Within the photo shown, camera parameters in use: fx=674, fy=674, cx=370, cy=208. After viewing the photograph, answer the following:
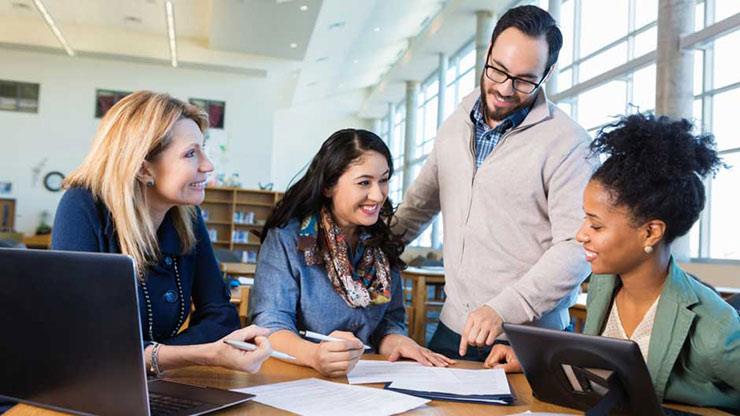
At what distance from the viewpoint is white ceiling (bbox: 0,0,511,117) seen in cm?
1085

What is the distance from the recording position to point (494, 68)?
1.85m

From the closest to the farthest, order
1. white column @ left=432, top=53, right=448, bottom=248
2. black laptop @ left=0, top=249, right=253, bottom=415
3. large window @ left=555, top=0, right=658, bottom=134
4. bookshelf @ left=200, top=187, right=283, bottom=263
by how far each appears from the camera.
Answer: black laptop @ left=0, top=249, right=253, bottom=415 → large window @ left=555, top=0, right=658, bottom=134 → bookshelf @ left=200, top=187, right=283, bottom=263 → white column @ left=432, top=53, right=448, bottom=248

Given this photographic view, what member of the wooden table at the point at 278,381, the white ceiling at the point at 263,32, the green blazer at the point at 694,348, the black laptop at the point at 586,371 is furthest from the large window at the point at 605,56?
the black laptop at the point at 586,371

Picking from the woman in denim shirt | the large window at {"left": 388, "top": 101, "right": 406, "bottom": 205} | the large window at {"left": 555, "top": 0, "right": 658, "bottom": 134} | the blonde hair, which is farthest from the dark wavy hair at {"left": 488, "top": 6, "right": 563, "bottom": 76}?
the large window at {"left": 388, "top": 101, "right": 406, "bottom": 205}

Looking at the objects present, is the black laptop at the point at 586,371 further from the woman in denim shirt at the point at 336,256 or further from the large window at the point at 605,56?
the large window at the point at 605,56

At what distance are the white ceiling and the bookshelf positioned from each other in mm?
2746

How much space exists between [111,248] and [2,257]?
52 cm

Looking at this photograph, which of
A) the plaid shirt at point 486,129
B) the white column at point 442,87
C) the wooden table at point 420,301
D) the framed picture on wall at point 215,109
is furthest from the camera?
the white column at point 442,87

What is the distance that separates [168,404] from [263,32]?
35.6 ft

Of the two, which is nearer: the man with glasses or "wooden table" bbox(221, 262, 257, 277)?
the man with glasses

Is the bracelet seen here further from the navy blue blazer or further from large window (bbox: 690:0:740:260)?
large window (bbox: 690:0:740:260)

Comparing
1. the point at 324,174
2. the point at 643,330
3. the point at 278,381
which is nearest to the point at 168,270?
the point at 278,381

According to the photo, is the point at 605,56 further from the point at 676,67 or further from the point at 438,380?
the point at 438,380

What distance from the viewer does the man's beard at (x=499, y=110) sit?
6.20 feet
